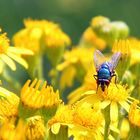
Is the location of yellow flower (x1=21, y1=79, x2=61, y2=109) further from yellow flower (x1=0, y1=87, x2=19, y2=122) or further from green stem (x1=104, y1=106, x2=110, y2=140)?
green stem (x1=104, y1=106, x2=110, y2=140)

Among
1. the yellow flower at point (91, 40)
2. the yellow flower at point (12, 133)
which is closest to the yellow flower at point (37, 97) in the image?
the yellow flower at point (12, 133)

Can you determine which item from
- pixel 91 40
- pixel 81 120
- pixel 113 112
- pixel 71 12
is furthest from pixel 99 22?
pixel 71 12

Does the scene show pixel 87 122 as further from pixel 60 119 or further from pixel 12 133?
pixel 12 133

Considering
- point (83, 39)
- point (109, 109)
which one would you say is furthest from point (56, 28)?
point (109, 109)

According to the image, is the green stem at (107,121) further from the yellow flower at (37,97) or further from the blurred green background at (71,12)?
the blurred green background at (71,12)

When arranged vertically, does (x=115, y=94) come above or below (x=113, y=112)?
above

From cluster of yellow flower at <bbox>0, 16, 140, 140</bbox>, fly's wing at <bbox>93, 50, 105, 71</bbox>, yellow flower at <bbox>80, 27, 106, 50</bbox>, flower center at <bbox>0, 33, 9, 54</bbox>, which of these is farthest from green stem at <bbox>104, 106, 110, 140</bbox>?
yellow flower at <bbox>80, 27, 106, 50</bbox>
